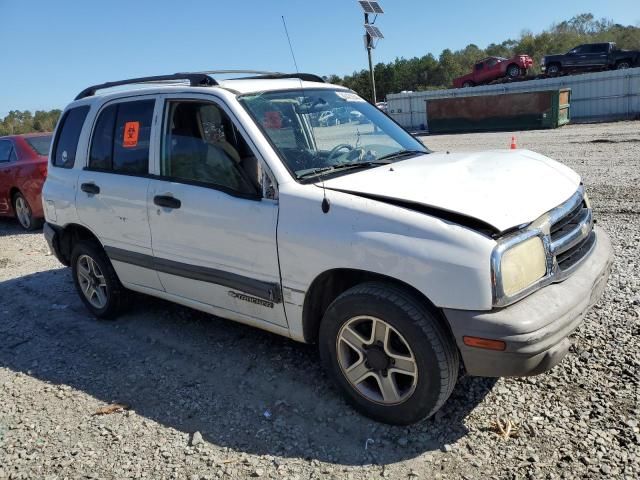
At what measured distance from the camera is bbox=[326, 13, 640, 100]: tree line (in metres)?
56.2

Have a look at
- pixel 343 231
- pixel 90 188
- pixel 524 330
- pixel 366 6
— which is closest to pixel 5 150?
pixel 90 188

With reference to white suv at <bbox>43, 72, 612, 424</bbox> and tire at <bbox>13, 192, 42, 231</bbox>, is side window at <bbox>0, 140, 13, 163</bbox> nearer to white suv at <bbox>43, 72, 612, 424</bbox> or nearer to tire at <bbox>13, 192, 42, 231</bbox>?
tire at <bbox>13, 192, 42, 231</bbox>

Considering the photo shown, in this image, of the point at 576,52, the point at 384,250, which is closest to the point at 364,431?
the point at 384,250

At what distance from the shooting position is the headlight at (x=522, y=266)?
102 inches

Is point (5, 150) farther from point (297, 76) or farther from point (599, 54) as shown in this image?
point (599, 54)

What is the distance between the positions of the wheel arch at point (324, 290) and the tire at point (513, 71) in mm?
35484

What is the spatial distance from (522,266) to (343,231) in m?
0.94

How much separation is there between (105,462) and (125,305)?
219 centimetres

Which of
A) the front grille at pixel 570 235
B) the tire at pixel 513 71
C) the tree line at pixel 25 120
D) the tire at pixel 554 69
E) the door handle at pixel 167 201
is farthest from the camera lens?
the tree line at pixel 25 120

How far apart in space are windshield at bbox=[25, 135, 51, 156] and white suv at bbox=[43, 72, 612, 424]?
5577 millimetres

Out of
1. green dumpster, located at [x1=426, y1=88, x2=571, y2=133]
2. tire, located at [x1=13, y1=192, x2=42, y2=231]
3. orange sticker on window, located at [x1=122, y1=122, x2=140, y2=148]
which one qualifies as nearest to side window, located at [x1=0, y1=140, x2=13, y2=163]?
tire, located at [x1=13, y1=192, x2=42, y2=231]

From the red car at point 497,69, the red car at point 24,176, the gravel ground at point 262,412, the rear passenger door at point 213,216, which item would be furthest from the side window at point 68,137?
the red car at point 497,69

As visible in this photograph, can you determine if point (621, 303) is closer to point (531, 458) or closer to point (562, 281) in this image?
point (562, 281)

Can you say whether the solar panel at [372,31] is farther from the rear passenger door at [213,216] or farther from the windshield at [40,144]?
the rear passenger door at [213,216]
